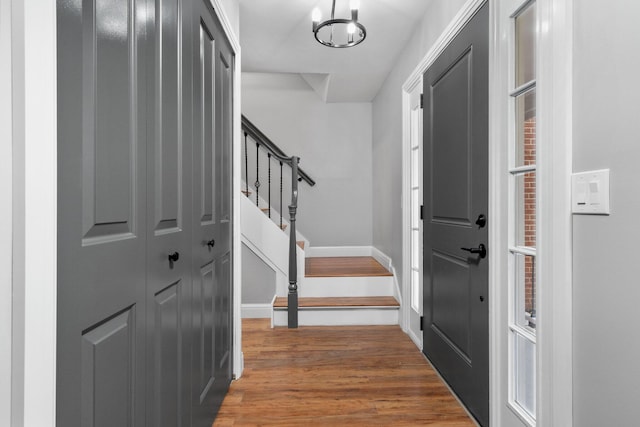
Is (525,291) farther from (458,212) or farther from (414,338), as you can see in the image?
(414,338)

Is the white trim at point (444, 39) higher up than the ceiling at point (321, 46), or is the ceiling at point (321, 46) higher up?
the ceiling at point (321, 46)

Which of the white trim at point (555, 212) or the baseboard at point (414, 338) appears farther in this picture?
the baseboard at point (414, 338)

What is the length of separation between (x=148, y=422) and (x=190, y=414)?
0.43 metres

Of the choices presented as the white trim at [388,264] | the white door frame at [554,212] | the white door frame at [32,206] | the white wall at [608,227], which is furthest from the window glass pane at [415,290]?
the white door frame at [32,206]

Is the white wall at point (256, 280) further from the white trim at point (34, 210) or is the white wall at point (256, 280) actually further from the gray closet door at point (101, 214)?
the white trim at point (34, 210)

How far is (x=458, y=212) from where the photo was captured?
2.10 metres

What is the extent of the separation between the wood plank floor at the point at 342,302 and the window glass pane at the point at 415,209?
2.79 feet

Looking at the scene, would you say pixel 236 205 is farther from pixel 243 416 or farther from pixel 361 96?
pixel 361 96

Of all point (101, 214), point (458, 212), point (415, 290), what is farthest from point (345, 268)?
point (101, 214)

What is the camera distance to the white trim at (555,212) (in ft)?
3.92

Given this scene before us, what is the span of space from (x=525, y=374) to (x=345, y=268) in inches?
101

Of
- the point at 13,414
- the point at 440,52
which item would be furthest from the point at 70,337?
the point at 440,52

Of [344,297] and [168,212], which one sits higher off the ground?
[168,212]

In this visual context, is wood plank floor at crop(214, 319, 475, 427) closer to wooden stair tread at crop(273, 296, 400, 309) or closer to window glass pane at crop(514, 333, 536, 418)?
wooden stair tread at crop(273, 296, 400, 309)
